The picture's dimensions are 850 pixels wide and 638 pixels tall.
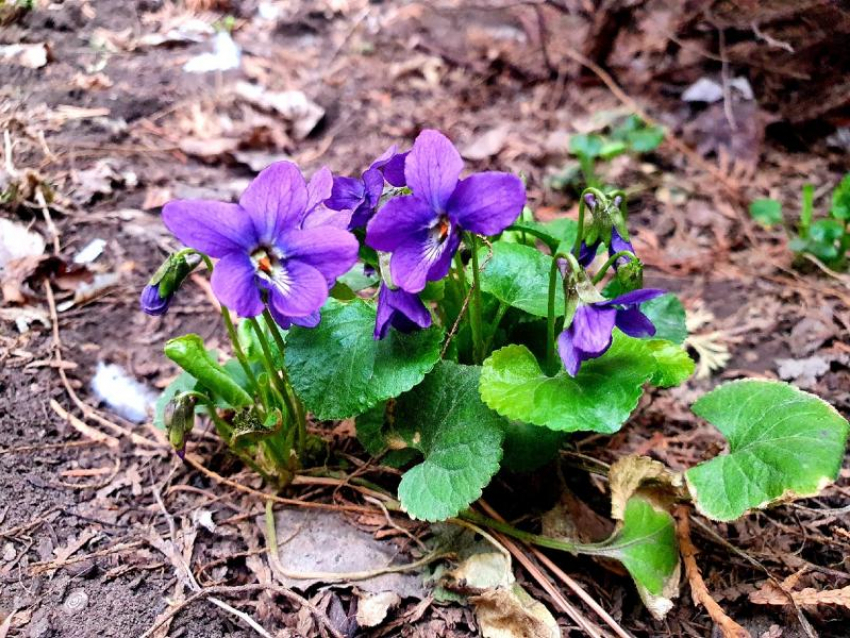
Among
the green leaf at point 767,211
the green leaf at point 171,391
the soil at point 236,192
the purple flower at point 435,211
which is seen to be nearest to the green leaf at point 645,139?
the soil at point 236,192

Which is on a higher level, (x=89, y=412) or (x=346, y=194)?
(x=346, y=194)

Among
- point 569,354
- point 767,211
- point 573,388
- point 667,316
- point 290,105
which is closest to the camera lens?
point 569,354

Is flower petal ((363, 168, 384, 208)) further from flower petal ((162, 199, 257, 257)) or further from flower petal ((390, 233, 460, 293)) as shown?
flower petal ((162, 199, 257, 257))

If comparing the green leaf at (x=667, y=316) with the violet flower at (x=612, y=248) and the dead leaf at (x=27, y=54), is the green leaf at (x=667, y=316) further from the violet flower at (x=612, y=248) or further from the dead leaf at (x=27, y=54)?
the dead leaf at (x=27, y=54)

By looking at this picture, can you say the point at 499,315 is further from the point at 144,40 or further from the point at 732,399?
the point at 144,40

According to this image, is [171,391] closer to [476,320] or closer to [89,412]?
[89,412]

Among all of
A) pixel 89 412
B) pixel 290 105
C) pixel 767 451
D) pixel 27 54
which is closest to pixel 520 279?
pixel 767 451

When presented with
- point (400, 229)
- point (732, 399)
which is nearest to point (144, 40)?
point (400, 229)
